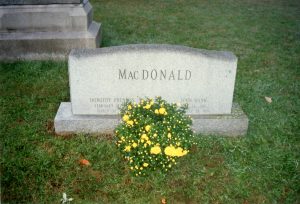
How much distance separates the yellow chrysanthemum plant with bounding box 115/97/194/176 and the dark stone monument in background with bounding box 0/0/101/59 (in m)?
3.46

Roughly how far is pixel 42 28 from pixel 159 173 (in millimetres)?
4576

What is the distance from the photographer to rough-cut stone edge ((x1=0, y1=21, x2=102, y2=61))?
693cm

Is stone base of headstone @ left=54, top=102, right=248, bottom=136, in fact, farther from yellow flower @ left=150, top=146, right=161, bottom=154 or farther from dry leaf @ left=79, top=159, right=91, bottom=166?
yellow flower @ left=150, top=146, right=161, bottom=154

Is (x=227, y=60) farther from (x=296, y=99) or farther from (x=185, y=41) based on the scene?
(x=185, y=41)

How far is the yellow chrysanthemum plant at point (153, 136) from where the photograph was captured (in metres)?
3.78

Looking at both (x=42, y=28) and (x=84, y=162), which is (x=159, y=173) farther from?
(x=42, y=28)

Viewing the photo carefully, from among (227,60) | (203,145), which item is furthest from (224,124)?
(227,60)

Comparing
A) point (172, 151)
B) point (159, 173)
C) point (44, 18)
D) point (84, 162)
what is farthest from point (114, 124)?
point (44, 18)

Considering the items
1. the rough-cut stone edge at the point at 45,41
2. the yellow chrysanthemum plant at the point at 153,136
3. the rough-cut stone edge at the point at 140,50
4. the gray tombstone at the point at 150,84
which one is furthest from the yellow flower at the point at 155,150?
the rough-cut stone edge at the point at 45,41

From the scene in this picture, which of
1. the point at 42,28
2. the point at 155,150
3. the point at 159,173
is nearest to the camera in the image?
the point at 155,150

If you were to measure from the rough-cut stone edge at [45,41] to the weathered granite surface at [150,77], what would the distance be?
2837mm

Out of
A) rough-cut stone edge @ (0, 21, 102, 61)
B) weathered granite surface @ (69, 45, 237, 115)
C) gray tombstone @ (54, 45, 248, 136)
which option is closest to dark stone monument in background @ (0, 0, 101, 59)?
rough-cut stone edge @ (0, 21, 102, 61)

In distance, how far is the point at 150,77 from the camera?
173 inches

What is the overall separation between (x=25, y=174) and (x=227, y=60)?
8.90ft
